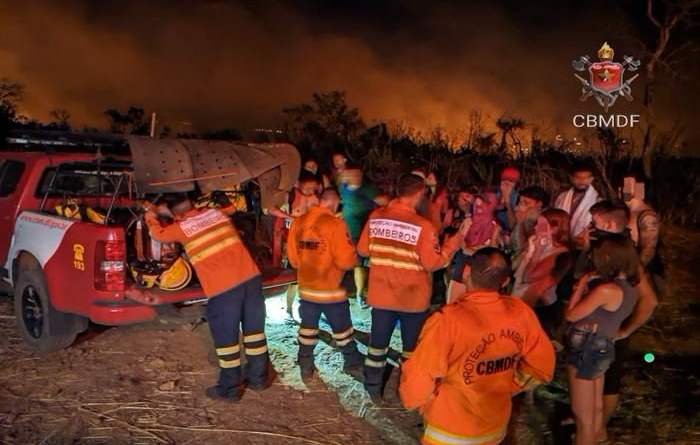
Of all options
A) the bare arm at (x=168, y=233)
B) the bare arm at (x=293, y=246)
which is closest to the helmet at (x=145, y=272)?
the bare arm at (x=168, y=233)

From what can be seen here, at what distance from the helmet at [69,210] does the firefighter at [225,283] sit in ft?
4.37

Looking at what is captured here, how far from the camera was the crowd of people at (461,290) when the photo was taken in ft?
8.66

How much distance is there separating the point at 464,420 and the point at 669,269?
A: 7988mm

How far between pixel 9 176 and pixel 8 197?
0.86 feet

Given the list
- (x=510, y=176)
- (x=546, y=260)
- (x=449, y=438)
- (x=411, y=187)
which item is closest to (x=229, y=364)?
(x=411, y=187)

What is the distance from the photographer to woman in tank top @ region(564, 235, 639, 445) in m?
3.38

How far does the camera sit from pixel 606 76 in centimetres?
1194

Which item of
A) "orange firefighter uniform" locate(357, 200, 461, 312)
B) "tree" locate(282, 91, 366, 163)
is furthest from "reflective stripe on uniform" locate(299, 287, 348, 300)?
"tree" locate(282, 91, 366, 163)

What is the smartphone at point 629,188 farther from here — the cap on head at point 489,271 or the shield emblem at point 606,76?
the shield emblem at point 606,76

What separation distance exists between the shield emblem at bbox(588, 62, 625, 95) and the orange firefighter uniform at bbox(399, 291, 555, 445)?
10.4m

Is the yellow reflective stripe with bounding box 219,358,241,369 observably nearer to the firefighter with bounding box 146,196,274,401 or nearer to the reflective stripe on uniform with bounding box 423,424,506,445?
the firefighter with bounding box 146,196,274,401

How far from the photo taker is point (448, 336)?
8.26 ft

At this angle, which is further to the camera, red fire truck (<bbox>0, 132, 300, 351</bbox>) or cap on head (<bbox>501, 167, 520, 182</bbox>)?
cap on head (<bbox>501, 167, 520, 182</bbox>)

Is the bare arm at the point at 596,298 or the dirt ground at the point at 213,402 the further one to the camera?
the dirt ground at the point at 213,402
